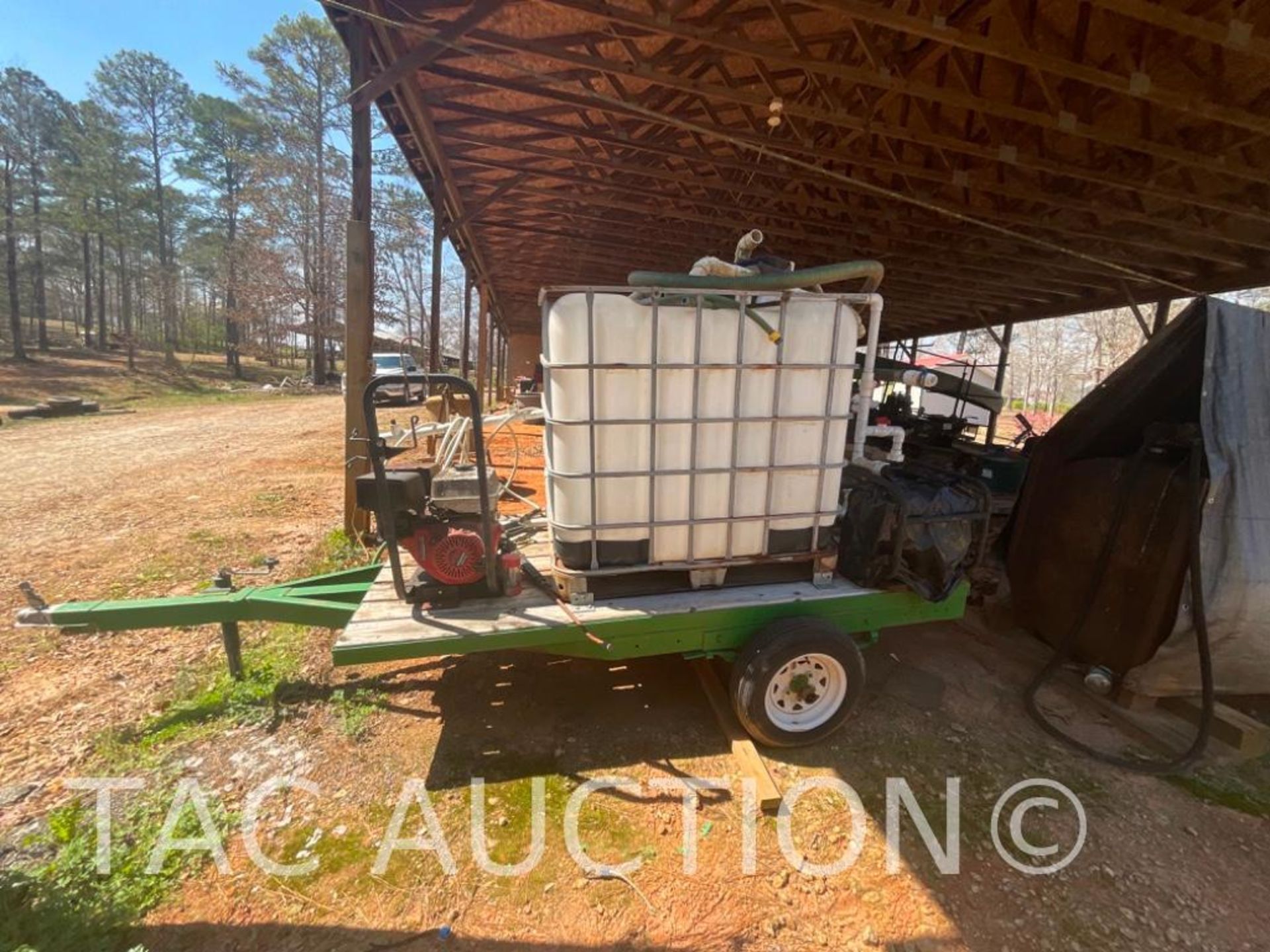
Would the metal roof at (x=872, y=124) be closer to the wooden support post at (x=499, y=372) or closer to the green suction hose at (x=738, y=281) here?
the green suction hose at (x=738, y=281)

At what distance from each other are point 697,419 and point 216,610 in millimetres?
2652

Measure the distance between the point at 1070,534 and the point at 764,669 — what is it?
2.57 metres

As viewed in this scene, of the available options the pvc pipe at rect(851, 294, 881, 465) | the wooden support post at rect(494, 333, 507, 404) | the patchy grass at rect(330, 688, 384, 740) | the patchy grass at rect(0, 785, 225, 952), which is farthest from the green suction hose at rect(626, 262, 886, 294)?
the wooden support post at rect(494, 333, 507, 404)

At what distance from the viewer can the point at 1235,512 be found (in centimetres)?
310

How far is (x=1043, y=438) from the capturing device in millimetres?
4094

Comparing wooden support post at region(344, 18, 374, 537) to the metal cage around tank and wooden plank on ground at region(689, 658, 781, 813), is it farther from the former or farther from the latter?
wooden plank on ground at region(689, 658, 781, 813)

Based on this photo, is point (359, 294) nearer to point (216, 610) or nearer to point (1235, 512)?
point (216, 610)

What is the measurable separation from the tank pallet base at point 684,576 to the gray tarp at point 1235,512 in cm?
206

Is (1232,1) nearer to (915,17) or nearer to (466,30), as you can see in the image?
(915,17)

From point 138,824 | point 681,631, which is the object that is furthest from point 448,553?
point 138,824

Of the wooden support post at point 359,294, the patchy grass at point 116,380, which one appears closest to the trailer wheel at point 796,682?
the wooden support post at point 359,294

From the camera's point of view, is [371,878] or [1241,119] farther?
[1241,119]

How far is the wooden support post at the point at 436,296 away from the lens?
8.66 meters

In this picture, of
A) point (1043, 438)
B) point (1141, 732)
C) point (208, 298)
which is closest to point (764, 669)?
point (1141, 732)
